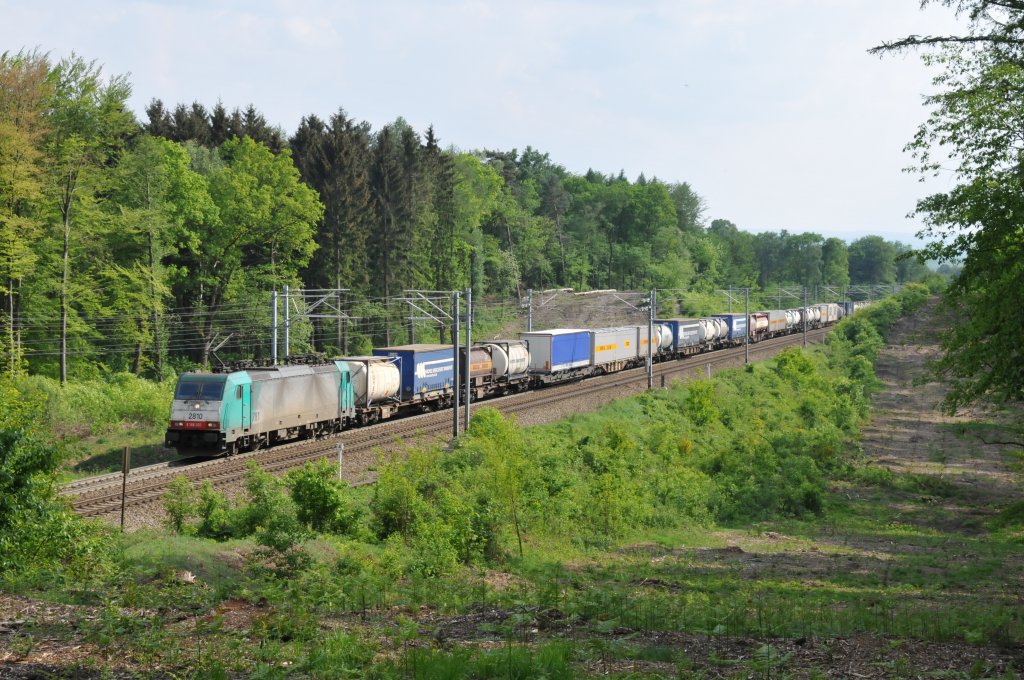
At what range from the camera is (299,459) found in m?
31.3

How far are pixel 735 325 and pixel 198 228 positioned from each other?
170 feet

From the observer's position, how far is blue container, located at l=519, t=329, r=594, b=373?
5278cm

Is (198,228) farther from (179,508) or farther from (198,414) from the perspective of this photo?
(179,508)

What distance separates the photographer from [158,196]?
5372cm

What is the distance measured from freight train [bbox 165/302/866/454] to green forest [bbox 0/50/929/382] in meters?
6.87

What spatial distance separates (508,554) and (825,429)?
2963 centimetres

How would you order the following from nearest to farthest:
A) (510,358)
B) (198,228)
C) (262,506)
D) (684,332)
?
(262,506) < (510,358) < (198,228) < (684,332)

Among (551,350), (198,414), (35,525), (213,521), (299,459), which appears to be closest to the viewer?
(35,525)

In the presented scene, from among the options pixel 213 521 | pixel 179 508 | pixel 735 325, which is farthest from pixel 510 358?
pixel 735 325

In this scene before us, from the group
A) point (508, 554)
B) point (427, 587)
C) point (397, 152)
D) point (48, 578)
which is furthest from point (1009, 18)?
point (397, 152)

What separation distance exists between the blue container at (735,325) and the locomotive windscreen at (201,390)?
63.8 m

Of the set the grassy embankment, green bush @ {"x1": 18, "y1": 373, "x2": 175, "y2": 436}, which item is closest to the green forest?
green bush @ {"x1": 18, "y1": 373, "x2": 175, "y2": 436}

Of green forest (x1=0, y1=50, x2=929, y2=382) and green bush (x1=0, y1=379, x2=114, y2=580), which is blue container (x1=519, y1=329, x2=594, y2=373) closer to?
green forest (x1=0, y1=50, x2=929, y2=382)

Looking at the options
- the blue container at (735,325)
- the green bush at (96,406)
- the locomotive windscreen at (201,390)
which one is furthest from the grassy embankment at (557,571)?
the blue container at (735,325)
